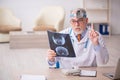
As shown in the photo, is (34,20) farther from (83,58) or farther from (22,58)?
(83,58)

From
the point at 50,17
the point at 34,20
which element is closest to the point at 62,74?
the point at 50,17

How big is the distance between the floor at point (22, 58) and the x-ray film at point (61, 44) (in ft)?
6.80

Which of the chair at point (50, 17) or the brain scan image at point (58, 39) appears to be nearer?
the brain scan image at point (58, 39)

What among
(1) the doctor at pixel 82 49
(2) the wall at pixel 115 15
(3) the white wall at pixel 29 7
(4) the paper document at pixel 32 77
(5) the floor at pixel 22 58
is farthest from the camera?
(2) the wall at pixel 115 15

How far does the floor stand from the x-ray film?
2073 millimetres

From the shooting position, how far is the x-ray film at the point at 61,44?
2.18 m

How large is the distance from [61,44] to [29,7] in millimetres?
5872

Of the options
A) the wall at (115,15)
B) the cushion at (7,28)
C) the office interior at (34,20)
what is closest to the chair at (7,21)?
the cushion at (7,28)

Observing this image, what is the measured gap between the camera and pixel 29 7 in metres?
7.92

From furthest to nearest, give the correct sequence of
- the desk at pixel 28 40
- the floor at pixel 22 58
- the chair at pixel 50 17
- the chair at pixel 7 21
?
the chair at pixel 50 17 < the chair at pixel 7 21 < the desk at pixel 28 40 < the floor at pixel 22 58

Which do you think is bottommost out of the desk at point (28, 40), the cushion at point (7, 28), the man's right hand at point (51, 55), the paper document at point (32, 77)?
the desk at point (28, 40)

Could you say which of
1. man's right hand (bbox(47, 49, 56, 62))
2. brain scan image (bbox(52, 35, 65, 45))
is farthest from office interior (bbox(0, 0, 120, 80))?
brain scan image (bbox(52, 35, 65, 45))

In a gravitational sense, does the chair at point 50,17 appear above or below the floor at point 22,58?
above

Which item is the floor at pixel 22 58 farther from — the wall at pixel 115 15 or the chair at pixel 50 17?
the wall at pixel 115 15
